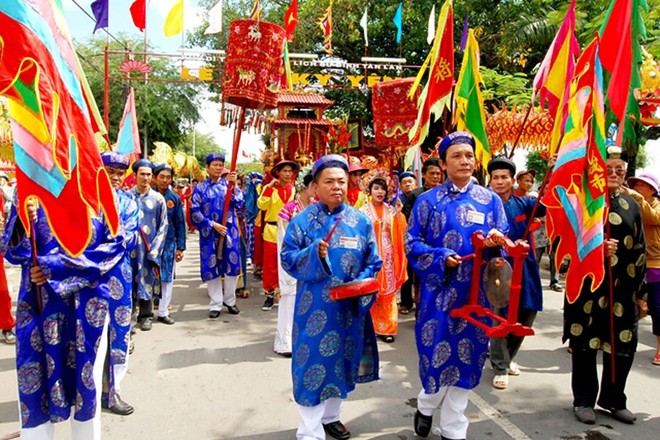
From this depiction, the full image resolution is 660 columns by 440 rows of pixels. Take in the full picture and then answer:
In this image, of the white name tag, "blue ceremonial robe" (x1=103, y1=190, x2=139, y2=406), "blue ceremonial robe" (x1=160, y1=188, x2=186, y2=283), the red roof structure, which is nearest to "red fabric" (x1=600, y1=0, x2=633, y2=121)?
the white name tag

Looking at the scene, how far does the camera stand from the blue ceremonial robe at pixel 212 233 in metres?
6.33

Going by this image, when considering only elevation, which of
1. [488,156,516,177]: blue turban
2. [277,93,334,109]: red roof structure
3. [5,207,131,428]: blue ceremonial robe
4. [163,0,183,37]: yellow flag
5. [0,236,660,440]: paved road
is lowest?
[0,236,660,440]: paved road

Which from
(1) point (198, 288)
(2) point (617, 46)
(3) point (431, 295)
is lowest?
(1) point (198, 288)

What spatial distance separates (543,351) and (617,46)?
3.02m

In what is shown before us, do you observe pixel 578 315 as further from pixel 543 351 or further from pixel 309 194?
pixel 309 194

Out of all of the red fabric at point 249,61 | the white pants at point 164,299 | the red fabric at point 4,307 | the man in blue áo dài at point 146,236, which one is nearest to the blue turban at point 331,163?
the red fabric at point 249,61

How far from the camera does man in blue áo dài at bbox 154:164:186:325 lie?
6.07m

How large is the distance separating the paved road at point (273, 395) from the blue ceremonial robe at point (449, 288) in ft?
2.02

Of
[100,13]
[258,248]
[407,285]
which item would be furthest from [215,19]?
[407,285]

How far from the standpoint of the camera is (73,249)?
1.98 m

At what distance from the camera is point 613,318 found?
354cm

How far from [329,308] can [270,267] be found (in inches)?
130

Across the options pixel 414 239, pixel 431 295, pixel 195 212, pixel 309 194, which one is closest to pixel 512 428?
pixel 431 295

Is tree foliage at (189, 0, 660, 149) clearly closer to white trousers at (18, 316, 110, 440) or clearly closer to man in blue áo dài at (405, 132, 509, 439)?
man in blue áo dài at (405, 132, 509, 439)
